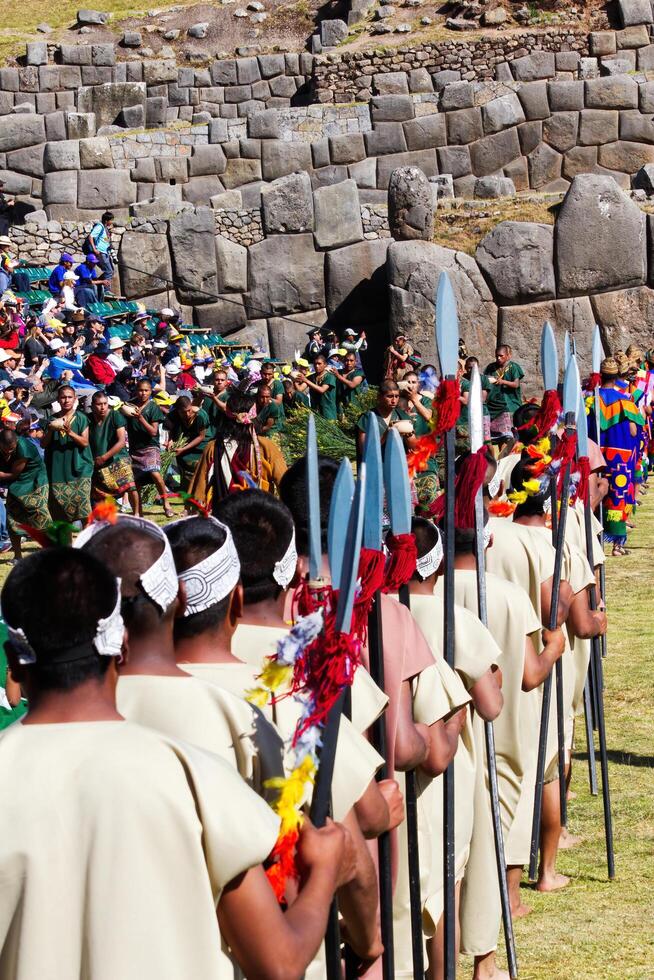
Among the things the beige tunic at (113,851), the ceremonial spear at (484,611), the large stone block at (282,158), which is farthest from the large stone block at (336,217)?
the beige tunic at (113,851)

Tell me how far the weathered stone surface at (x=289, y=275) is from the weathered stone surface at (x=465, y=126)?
21.9ft

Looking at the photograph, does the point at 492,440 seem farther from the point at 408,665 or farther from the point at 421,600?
the point at 408,665

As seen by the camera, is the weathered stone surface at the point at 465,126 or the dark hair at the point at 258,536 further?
the weathered stone surface at the point at 465,126

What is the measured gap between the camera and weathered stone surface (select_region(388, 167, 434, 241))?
24312 millimetres

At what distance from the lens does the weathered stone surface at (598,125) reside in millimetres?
29828

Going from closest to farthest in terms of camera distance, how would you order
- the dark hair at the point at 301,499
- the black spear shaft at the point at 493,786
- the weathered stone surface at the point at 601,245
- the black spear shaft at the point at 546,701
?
the dark hair at the point at 301,499 < the black spear shaft at the point at 493,786 < the black spear shaft at the point at 546,701 < the weathered stone surface at the point at 601,245

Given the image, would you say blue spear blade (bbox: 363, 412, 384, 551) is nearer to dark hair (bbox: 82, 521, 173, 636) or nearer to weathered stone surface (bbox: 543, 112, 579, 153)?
dark hair (bbox: 82, 521, 173, 636)

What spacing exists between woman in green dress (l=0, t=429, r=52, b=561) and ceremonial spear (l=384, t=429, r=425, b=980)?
9486 millimetres

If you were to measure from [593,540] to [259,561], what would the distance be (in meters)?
4.36

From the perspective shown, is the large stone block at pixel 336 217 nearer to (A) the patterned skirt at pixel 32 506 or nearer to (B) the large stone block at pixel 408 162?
(B) the large stone block at pixel 408 162

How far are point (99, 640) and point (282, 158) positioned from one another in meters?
29.1

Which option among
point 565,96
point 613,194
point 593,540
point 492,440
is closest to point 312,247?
point 613,194

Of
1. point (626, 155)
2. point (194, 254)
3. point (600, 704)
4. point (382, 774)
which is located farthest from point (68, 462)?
point (626, 155)

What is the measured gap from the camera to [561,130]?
2986 centimetres
